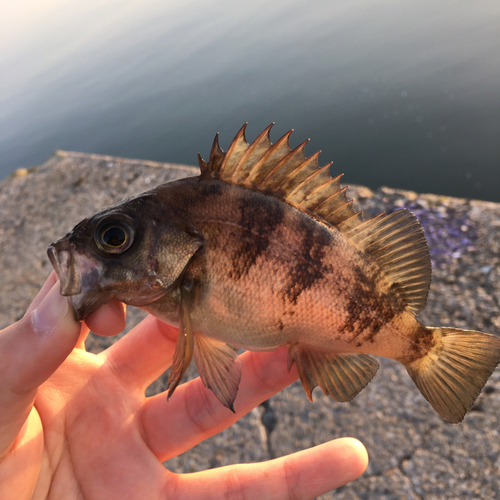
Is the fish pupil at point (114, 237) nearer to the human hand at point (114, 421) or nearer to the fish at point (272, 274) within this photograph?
the fish at point (272, 274)

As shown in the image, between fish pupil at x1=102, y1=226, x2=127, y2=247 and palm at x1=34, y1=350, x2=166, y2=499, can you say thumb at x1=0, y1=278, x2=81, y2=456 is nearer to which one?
fish pupil at x1=102, y1=226, x2=127, y2=247

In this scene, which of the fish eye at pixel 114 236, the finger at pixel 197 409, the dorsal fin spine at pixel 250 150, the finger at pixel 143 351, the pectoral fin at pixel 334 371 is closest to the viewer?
the fish eye at pixel 114 236

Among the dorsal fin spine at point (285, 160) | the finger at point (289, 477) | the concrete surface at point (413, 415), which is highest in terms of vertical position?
the dorsal fin spine at point (285, 160)

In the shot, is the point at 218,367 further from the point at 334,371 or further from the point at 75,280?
the point at 75,280

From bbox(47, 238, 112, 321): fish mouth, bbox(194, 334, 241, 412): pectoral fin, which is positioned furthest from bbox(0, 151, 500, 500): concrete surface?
bbox(47, 238, 112, 321): fish mouth

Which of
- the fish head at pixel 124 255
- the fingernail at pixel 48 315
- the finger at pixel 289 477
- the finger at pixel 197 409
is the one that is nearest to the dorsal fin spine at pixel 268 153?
the fish head at pixel 124 255

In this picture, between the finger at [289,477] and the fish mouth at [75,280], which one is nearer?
the fish mouth at [75,280]

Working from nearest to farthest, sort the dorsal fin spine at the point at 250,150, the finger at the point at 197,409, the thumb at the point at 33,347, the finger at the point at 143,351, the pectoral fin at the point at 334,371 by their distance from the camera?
the thumb at the point at 33,347 < the dorsal fin spine at the point at 250,150 < the pectoral fin at the point at 334,371 < the finger at the point at 197,409 < the finger at the point at 143,351
